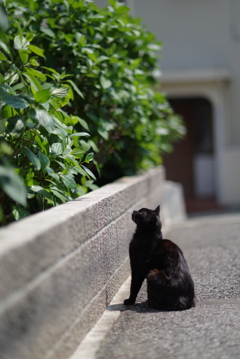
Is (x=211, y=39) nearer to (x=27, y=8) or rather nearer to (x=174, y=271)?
(x=27, y=8)

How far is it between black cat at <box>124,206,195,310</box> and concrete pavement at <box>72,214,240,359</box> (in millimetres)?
84

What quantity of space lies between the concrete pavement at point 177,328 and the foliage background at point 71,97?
92 cm

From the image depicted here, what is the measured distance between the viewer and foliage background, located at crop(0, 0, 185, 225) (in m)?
3.13

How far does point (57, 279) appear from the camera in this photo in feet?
7.84

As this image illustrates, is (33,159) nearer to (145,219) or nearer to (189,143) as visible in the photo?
(145,219)

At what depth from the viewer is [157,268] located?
3.60m

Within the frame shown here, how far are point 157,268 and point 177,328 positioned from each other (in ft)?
1.94

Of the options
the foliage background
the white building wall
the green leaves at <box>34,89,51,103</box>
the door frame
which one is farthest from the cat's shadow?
the white building wall

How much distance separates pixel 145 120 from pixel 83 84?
4.15ft

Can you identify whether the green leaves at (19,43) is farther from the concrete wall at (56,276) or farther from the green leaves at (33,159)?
the concrete wall at (56,276)

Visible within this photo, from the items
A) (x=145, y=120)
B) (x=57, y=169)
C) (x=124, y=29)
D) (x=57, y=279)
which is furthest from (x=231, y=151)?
(x=57, y=279)

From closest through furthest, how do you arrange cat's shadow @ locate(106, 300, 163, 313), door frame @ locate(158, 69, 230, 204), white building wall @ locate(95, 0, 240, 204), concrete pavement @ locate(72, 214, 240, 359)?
concrete pavement @ locate(72, 214, 240, 359) → cat's shadow @ locate(106, 300, 163, 313) → door frame @ locate(158, 69, 230, 204) → white building wall @ locate(95, 0, 240, 204)

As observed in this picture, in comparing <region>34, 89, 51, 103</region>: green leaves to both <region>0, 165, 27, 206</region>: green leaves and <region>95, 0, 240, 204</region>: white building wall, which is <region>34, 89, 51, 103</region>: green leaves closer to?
<region>0, 165, 27, 206</region>: green leaves

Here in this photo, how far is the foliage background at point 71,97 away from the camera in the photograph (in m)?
3.13
